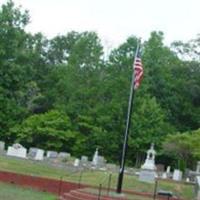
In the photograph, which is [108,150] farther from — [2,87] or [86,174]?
[86,174]

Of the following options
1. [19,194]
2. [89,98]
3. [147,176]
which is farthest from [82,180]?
[89,98]

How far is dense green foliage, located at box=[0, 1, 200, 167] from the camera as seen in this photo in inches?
2336

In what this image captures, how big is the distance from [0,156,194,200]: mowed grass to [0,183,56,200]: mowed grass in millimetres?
3368

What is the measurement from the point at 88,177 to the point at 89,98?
29.8 metres

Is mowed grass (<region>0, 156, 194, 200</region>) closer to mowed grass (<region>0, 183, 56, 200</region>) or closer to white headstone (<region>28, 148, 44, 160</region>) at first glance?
mowed grass (<region>0, 183, 56, 200</region>)

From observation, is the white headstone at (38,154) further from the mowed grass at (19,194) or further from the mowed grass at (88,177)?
the mowed grass at (19,194)

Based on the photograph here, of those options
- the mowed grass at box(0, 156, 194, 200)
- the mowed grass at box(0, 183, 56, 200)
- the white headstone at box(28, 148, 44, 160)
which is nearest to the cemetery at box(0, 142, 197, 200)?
the mowed grass at box(0, 156, 194, 200)

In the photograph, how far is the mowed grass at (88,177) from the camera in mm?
30703

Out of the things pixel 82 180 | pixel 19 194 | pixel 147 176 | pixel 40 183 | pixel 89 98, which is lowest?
pixel 19 194

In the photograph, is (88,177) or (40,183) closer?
(40,183)

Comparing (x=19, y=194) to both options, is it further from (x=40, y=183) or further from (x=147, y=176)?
(x=147, y=176)

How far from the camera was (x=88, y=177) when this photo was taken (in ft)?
109

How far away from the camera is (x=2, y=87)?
60.2 m

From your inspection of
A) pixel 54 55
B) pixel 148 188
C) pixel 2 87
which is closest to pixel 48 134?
pixel 2 87
